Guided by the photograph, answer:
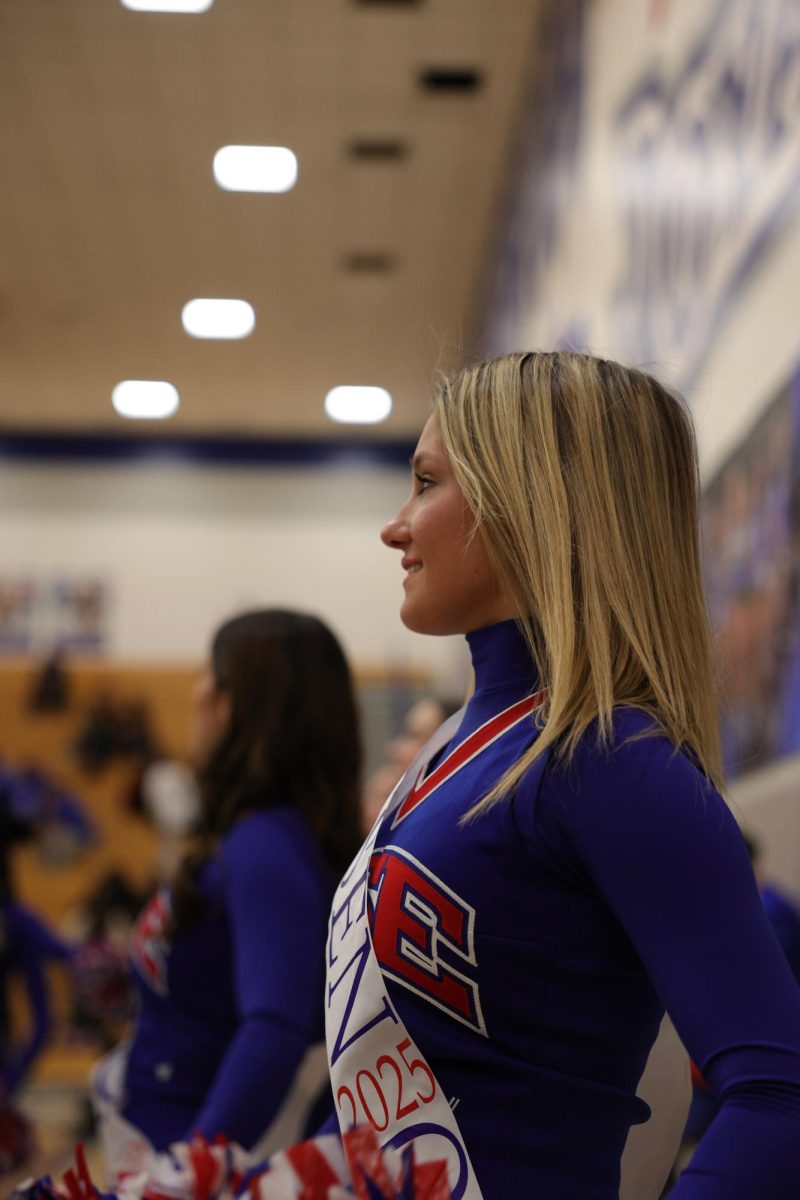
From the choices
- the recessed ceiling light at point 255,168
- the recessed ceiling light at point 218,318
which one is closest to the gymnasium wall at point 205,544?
the recessed ceiling light at point 218,318

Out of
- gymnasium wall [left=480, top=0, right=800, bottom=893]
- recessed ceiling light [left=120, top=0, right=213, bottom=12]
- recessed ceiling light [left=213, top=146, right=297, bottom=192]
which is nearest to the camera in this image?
gymnasium wall [left=480, top=0, right=800, bottom=893]

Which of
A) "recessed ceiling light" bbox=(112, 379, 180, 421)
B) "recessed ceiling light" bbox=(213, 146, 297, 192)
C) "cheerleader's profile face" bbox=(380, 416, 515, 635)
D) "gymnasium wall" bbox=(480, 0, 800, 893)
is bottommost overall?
"cheerleader's profile face" bbox=(380, 416, 515, 635)

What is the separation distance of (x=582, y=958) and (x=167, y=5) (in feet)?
18.8

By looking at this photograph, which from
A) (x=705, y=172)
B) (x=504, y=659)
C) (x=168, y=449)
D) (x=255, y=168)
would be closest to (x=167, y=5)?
(x=255, y=168)

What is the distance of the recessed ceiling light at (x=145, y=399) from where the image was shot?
1030 centimetres

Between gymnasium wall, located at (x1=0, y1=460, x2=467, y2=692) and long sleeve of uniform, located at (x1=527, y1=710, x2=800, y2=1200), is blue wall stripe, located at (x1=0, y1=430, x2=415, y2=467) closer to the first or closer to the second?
gymnasium wall, located at (x1=0, y1=460, x2=467, y2=692)

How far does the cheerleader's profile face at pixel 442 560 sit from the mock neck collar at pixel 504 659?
0.04 ft

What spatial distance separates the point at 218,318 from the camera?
902 cm

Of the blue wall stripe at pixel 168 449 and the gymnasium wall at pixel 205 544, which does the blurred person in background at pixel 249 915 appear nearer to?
the gymnasium wall at pixel 205 544

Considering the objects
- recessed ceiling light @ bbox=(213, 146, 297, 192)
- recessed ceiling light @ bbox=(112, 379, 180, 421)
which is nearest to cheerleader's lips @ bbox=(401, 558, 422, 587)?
recessed ceiling light @ bbox=(213, 146, 297, 192)

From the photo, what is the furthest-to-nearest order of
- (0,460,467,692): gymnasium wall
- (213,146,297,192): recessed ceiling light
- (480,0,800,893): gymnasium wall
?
(0,460,467,692): gymnasium wall
(213,146,297,192): recessed ceiling light
(480,0,800,893): gymnasium wall

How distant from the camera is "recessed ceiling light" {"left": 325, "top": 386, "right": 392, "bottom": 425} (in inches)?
404

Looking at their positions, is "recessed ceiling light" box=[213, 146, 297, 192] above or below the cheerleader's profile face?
above

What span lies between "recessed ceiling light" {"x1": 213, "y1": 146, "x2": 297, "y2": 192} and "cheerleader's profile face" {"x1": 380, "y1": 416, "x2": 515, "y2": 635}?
628 cm
